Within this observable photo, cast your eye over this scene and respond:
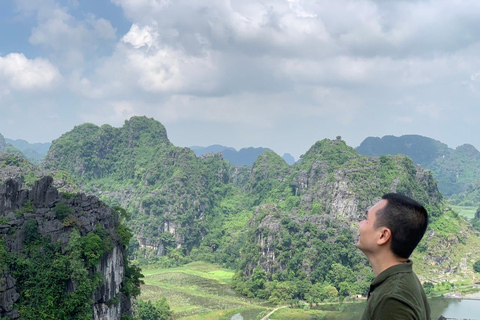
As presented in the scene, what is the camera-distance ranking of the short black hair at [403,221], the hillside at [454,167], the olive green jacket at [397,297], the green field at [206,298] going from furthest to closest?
the hillside at [454,167] → the green field at [206,298] → the short black hair at [403,221] → the olive green jacket at [397,297]

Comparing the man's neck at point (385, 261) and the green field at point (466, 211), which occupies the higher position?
the man's neck at point (385, 261)

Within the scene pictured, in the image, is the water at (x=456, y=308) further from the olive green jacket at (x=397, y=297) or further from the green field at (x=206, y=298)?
the olive green jacket at (x=397, y=297)

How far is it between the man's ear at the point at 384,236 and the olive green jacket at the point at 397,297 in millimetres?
169

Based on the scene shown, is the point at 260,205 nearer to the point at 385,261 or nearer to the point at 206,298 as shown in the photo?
the point at 206,298

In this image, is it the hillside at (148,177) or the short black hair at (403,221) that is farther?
the hillside at (148,177)

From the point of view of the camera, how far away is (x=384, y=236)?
288 centimetres

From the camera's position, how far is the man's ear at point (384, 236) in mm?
2859

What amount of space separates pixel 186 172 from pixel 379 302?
85.5m

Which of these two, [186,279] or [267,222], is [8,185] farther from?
[267,222]

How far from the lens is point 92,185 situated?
94.8 m

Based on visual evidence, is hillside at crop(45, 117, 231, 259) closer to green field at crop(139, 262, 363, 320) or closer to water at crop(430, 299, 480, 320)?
green field at crop(139, 262, 363, 320)

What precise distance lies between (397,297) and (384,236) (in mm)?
457

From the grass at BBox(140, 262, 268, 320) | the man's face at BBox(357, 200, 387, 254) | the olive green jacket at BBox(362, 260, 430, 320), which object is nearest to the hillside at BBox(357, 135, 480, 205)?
the grass at BBox(140, 262, 268, 320)

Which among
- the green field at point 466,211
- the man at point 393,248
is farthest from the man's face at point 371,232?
the green field at point 466,211
